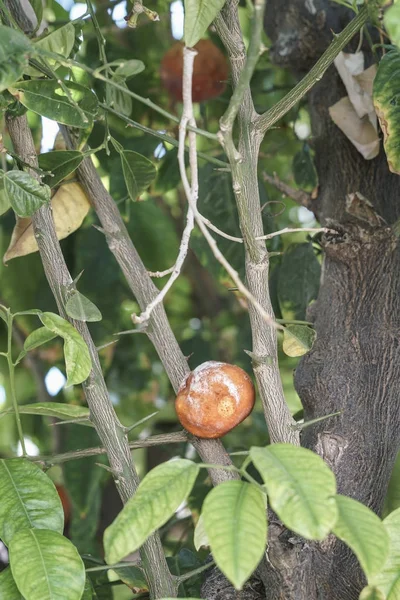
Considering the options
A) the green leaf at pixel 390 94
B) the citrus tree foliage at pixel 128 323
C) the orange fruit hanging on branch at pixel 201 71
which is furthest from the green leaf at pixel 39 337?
the orange fruit hanging on branch at pixel 201 71

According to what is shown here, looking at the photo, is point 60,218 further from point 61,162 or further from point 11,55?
point 11,55

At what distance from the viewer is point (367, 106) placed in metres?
0.72

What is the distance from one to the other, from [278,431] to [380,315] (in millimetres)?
175

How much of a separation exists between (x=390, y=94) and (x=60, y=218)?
0.31 metres

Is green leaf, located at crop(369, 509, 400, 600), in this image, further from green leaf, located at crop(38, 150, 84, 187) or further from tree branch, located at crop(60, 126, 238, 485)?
green leaf, located at crop(38, 150, 84, 187)

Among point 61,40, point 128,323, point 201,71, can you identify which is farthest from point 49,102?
point 128,323

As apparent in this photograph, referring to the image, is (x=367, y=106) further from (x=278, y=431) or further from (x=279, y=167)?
(x=279, y=167)

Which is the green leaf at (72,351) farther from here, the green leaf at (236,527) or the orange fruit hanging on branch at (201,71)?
the orange fruit hanging on branch at (201,71)

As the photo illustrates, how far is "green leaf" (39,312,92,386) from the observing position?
505 millimetres

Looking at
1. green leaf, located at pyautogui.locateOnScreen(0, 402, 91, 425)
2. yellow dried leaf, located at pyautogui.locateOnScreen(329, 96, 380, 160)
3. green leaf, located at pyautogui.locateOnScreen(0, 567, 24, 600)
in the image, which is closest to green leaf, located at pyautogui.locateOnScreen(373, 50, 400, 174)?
yellow dried leaf, located at pyautogui.locateOnScreen(329, 96, 380, 160)

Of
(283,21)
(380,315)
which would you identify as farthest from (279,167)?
(380,315)

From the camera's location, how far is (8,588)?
49 cm

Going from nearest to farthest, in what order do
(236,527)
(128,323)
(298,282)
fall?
1. (236,527)
2. (298,282)
3. (128,323)

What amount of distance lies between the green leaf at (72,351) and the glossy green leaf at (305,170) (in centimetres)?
41
